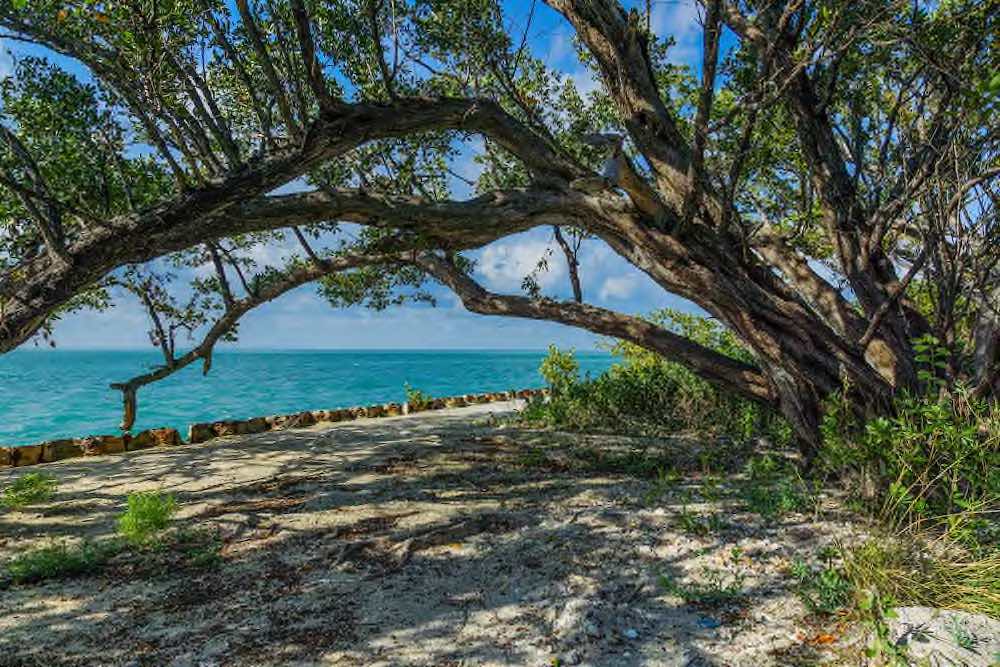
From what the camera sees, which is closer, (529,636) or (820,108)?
(529,636)

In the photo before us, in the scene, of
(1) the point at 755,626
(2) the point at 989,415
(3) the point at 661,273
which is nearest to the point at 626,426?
(3) the point at 661,273

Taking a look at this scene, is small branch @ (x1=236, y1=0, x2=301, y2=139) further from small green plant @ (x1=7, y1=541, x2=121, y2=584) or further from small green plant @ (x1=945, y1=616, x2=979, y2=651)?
small green plant @ (x1=945, y1=616, x2=979, y2=651)

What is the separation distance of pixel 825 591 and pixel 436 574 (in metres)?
2.52

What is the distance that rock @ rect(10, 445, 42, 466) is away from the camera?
28.4 feet

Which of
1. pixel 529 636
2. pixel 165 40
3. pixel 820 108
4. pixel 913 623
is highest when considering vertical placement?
pixel 165 40

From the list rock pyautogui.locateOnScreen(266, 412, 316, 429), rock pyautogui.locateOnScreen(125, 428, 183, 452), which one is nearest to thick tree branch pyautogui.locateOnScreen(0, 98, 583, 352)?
rock pyautogui.locateOnScreen(125, 428, 183, 452)

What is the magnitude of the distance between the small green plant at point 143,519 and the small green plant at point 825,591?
16.1ft

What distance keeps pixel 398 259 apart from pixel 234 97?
136 inches

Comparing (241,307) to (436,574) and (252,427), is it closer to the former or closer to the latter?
(252,427)

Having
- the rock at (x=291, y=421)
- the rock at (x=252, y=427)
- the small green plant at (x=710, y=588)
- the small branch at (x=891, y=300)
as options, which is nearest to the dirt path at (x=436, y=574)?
the small green plant at (x=710, y=588)

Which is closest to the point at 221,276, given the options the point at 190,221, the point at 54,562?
the point at 190,221

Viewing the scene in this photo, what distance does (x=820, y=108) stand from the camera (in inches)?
241

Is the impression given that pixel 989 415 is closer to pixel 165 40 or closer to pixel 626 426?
pixel 626 426

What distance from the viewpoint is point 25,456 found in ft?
28.6
